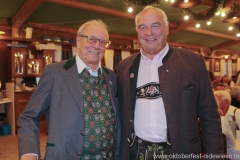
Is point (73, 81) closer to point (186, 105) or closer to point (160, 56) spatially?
point (160, 56)

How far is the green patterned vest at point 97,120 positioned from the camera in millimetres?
1584

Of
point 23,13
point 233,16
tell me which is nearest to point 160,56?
point 233,16

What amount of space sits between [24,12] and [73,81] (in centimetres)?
539

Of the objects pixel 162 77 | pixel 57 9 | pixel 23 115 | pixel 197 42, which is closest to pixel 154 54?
pixel 162 77

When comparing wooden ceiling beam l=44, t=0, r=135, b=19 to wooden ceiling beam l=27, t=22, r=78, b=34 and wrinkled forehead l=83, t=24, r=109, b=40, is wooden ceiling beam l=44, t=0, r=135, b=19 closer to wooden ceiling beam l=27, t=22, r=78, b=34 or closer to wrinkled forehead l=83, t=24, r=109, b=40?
wooden ceiling beam l=27, t=22, r=78, b=34

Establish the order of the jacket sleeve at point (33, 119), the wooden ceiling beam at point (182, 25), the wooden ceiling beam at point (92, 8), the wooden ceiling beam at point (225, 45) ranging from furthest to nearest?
the wooden ceiling beam at point (225, 45) → the wooden ceiling beam at point (182, 25) → the wooden ceiling beam at point (92, 8) → the jacket sleeve at point (33, 119)

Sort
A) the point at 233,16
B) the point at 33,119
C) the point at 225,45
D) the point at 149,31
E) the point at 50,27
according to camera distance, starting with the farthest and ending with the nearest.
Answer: the point at 225,45
the point at 50,27
the point at 233,16
the point at 149,31
the point at 33,119

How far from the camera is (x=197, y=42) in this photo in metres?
12.1

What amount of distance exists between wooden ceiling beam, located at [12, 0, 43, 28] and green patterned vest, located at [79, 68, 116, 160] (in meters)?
4.81

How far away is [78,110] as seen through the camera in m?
1.56

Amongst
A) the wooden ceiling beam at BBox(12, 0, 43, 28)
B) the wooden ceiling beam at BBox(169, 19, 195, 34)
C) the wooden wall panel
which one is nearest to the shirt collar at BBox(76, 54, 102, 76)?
the wooden ceiling beam at BBox(12, 0, 43, 28)

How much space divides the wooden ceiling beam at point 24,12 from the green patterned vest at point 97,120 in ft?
15.8

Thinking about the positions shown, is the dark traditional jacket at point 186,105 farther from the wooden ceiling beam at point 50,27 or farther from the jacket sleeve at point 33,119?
the wooden ceiling beam at point 50,27

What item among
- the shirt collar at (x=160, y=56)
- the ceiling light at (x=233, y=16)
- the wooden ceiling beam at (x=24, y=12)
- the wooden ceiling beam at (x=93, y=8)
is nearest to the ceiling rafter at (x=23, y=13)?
the wooden ceiling beam at (x=24, y=12)
